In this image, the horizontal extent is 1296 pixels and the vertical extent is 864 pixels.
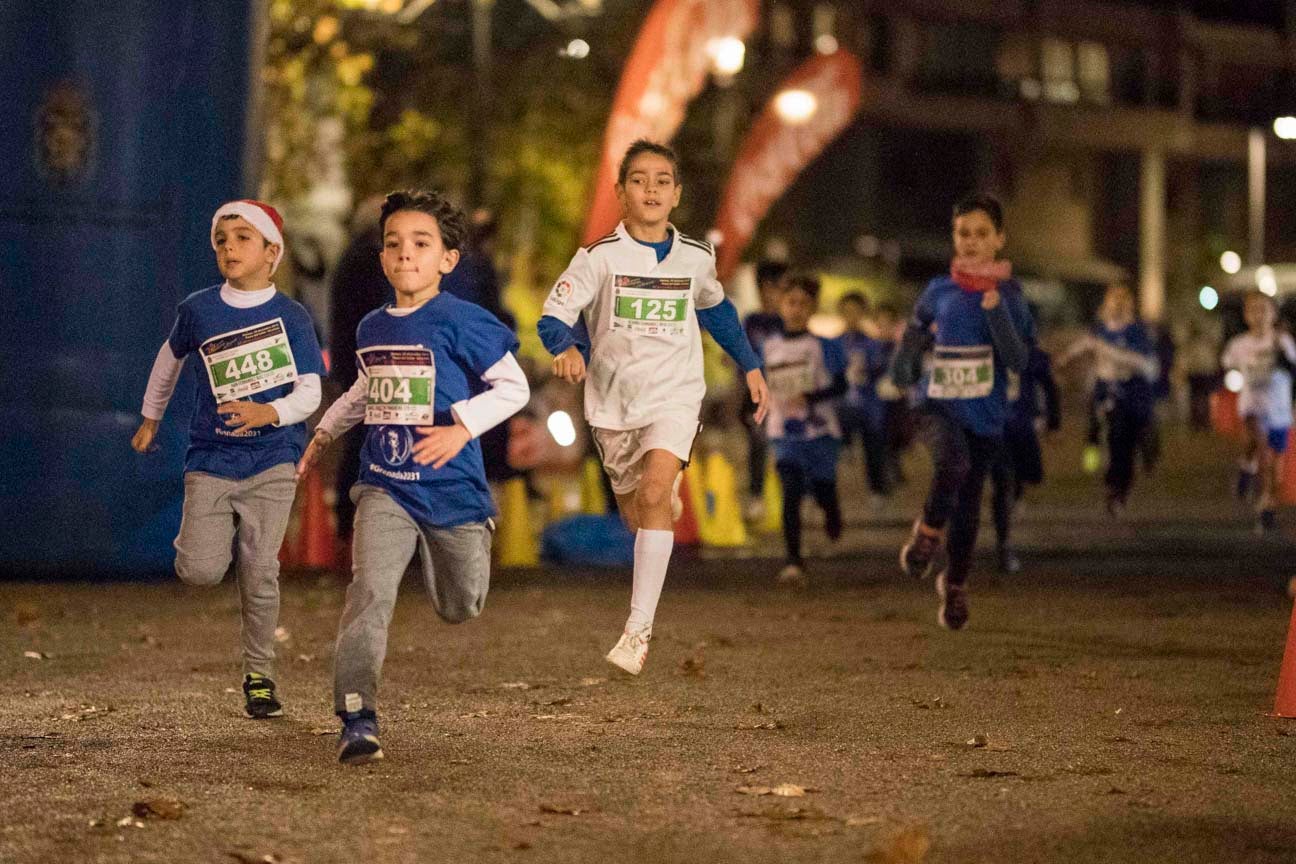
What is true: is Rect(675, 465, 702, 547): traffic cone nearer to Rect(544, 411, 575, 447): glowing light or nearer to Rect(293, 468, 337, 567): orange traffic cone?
Rect(293, 468, 337, 567): orange traffic cone

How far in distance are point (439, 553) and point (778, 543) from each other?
9597 mm

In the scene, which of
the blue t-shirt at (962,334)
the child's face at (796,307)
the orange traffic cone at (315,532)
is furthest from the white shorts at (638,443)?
the orange traffic cone at (315,532)

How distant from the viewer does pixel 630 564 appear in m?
14.4

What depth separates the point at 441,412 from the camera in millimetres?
6785

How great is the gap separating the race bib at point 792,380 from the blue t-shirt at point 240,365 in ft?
18.7

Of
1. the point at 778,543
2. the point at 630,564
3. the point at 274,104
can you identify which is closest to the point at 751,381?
the point at 630,564

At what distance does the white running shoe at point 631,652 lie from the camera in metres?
7.86

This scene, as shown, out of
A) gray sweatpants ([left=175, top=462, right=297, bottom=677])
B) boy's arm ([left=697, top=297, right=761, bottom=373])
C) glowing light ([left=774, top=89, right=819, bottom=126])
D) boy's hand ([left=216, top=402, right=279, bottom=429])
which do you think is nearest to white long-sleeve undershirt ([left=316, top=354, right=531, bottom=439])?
boy's hand ([left=216, top=402, right=279, bottom=429])

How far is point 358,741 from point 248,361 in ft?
5.50

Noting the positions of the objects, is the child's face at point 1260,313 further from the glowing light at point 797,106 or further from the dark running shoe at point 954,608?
the dark running shoe at point 954,608

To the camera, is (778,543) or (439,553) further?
(778,543)

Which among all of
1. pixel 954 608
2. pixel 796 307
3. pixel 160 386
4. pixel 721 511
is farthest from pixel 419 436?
pixel 721 511

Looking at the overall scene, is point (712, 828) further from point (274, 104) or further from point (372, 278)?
point (274, 104)

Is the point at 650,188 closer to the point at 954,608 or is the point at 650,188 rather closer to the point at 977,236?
the point at 977,236
